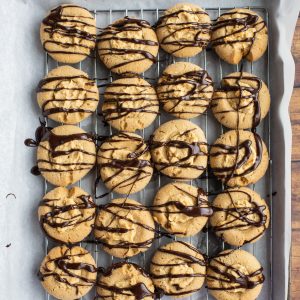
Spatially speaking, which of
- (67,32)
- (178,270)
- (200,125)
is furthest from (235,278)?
(67,32)

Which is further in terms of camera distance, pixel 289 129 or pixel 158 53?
pixel 158 53

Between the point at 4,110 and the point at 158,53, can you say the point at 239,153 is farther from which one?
the point at 4,110

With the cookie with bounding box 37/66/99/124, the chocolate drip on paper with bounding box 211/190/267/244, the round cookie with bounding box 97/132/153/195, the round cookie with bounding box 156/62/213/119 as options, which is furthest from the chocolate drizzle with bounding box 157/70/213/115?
the chocolate drip on paper with bounding box 211/190/267/244

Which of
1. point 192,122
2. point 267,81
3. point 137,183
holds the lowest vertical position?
point 137,183

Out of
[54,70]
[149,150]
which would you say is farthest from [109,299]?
[54,70]

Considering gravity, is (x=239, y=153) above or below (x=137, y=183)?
above

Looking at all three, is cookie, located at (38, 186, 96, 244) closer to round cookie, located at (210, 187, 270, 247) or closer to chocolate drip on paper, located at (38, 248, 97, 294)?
chocolate drip on paper, located at (38, 248, 97, 294)
